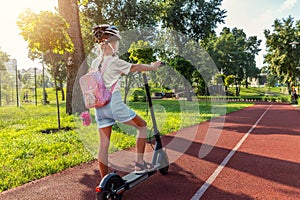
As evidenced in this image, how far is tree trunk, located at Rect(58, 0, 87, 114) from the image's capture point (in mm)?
10766

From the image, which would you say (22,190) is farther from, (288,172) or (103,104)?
(288,172)

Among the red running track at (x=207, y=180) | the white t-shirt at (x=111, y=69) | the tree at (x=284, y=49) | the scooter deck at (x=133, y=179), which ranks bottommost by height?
the red running track at (x=207, y=180)

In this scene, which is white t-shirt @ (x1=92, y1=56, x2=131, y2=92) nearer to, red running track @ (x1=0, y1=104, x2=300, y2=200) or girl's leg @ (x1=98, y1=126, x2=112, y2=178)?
girl's leg @ (x1=98, y1=126, x2=112, y2=178)

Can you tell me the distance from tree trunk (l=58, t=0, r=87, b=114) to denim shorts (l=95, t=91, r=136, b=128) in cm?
832

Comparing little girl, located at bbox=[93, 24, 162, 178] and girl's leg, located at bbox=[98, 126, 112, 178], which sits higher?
little girl, located at bbox=[93, 24, 162, 178]

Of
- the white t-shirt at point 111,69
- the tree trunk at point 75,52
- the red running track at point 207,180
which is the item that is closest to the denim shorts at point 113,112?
the white t-shirt at point 111,69

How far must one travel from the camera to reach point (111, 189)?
282 centimetres

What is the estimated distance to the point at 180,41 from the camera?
3347 centimetres

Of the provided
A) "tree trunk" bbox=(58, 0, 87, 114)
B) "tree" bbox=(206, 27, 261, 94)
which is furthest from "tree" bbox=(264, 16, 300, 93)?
"tree trunk" bbox=(58, 0, 87, 114)

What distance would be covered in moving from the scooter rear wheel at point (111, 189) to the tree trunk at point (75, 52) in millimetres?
8520

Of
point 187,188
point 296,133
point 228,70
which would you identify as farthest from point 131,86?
point 228,70

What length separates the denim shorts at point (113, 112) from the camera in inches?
115

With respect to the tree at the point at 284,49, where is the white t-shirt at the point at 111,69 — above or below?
below

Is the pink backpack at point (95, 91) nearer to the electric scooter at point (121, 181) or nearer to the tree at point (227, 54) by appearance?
the electric scooter at point (121, 181)
